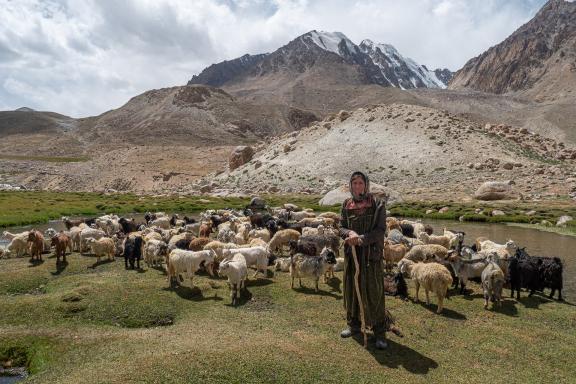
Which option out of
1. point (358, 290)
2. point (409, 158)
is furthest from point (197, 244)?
point (409, 158)

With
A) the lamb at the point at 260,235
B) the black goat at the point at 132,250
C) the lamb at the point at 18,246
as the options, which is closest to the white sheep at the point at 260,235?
the lamb at the point at 260,235

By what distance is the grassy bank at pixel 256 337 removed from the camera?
796 cm

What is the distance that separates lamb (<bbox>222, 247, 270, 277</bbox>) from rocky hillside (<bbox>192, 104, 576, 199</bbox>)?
124 feet

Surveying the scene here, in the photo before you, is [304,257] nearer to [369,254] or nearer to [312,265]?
[312,265]

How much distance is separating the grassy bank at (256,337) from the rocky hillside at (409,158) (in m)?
39.2

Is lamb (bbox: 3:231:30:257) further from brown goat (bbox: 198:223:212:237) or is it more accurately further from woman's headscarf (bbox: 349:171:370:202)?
woman's headscarf (bbox: 349:171:370:202)

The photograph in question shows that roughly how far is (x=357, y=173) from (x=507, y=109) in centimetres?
17300

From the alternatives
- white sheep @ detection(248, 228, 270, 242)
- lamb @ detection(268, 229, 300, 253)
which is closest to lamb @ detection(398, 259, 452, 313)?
lamb @ detection(268, 229, 300, 253)

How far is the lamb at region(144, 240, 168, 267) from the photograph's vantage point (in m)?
16.2

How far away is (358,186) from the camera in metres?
8.73

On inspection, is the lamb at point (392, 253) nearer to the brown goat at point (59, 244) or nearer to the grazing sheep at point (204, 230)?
the grazing sheep at point (204, 230)

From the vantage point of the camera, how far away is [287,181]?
204 ft

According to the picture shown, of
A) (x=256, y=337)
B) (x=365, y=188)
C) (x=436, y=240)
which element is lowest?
(x=256, y=337)

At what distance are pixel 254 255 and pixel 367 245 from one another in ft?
21.5
